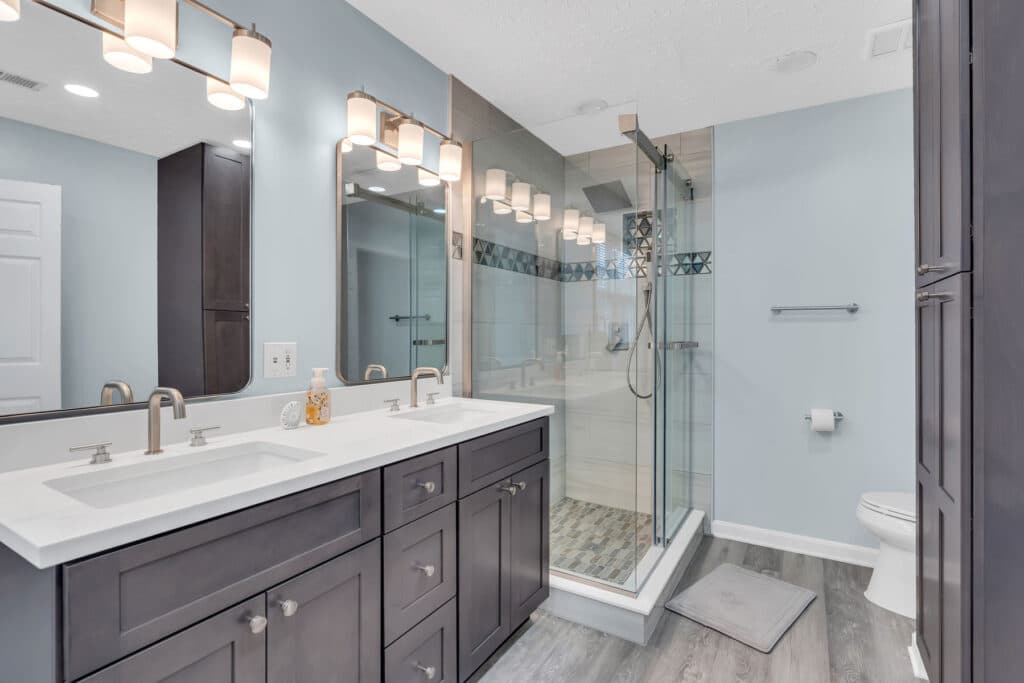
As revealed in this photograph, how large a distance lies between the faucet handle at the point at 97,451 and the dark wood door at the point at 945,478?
189cm

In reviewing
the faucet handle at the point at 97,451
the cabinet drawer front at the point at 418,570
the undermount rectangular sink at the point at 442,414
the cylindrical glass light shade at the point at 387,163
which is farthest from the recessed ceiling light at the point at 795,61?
the faucet handle at the point at 97,451

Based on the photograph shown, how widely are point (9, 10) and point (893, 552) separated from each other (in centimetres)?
343

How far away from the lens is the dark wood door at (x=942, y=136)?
3.46 ft

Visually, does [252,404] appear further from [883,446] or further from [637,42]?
[883,446]

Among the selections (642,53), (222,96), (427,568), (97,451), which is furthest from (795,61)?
(97,451)

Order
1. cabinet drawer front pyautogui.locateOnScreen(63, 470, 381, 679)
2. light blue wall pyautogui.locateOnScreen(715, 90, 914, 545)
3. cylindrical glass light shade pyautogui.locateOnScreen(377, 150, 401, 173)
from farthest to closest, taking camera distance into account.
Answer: light blue wall pyautogui.locateOnScreen(715, 90, 914, 545) → cylindrical glass light shade pyautogui.locateOnScreen(377, 150, 401, 173) → cabinet drawer front pyautogui.locateOnScreen(63, 470, 381, 679)

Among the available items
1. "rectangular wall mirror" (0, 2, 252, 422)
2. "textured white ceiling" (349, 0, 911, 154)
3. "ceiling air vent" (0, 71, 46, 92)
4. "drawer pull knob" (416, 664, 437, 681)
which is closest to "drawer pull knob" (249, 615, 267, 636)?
"drawer pull knob" (416, 664, 437, 681)

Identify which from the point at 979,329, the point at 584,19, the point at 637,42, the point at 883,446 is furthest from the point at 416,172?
the point at 883,446

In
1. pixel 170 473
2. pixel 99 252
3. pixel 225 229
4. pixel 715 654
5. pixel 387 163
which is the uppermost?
pixel 387 163

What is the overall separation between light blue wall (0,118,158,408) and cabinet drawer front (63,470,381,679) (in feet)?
1.90

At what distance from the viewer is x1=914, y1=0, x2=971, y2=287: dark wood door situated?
105 cm

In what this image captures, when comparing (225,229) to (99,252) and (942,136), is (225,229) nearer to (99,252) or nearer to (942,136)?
(99,252)

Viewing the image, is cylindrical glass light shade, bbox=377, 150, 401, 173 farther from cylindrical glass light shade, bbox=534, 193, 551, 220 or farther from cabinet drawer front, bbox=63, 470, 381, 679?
cabinet drawer front, bbox=63, 470, 381, 679

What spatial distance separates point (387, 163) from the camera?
2002 millimetres
